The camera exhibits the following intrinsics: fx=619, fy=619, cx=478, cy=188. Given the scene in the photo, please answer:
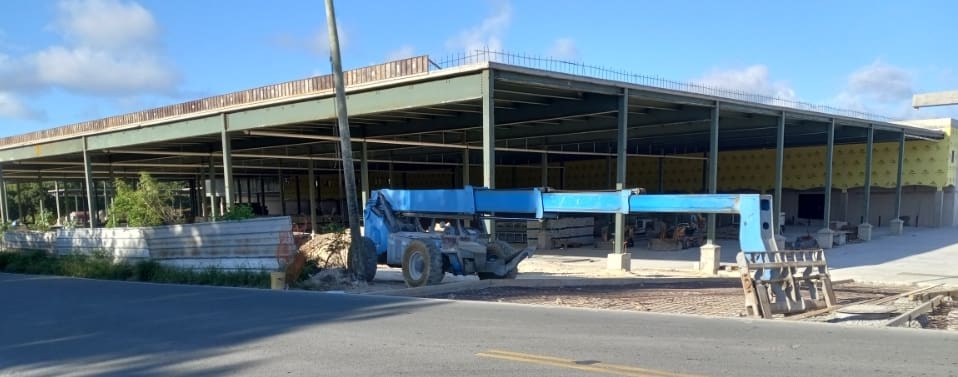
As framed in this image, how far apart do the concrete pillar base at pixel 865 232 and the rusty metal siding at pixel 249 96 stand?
25.3 metres

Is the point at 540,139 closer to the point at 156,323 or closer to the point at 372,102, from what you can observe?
the point at 372,102

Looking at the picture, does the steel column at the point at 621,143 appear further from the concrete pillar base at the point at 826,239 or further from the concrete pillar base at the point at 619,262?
the concrete pillar base at the point at 826,239

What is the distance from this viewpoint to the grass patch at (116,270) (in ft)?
52.6

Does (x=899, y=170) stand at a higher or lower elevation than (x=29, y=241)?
higher

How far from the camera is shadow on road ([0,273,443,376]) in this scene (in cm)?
720

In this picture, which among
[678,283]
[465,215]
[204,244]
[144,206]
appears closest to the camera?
[465,215]

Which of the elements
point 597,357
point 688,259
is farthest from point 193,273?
point 688,259

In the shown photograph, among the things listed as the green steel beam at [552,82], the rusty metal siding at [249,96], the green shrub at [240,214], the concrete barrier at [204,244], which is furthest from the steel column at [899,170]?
the green shrub at [240,214]

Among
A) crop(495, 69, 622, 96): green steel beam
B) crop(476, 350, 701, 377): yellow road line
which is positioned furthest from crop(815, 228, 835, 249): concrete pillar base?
crop(476, 350, 701, 377): yellow road line

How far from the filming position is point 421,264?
14.8 metres

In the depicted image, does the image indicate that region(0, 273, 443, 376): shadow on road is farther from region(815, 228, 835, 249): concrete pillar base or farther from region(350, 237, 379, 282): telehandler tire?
region(815, 228, 835, 249): concrete pillar base

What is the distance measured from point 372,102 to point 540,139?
15795 millimetres

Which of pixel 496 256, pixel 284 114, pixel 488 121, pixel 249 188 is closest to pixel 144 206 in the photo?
pixel 284 114

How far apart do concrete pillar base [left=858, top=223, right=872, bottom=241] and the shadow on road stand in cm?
2812
